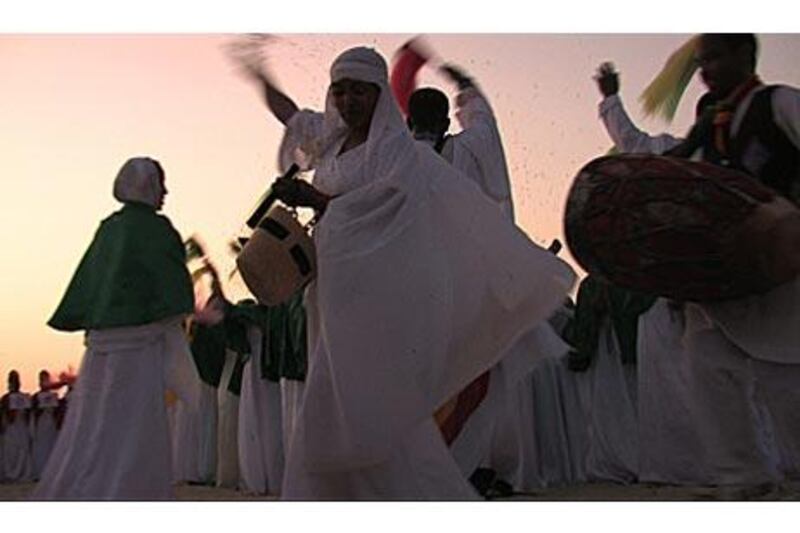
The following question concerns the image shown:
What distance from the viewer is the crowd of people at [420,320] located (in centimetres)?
643

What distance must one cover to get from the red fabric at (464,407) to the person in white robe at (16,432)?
25.5ft

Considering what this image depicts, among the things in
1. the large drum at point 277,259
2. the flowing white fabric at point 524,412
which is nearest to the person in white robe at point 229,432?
the flowing white fabric at point 524,412

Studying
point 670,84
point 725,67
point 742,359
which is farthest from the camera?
point 670,84

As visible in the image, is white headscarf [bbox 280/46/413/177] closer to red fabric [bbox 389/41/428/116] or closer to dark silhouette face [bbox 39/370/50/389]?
red fabric [bbox 389/41/428/116]

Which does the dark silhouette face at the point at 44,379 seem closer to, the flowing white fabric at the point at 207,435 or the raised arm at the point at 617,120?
the flowing white fabric at the point at 207,435

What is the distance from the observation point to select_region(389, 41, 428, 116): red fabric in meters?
9.04

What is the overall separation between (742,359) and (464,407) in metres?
1.54

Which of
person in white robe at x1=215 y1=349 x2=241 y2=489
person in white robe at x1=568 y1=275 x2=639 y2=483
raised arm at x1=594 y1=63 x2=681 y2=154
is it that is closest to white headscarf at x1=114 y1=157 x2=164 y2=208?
raised arm at x1=594 y1=63 x2=681 y2=154

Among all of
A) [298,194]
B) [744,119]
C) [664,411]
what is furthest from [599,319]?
[298,194]

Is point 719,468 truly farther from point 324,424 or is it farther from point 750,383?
point 324,424

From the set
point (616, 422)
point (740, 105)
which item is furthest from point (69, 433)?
point (616, 422)

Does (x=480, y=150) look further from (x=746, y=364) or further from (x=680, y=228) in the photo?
(x=746, y=364)

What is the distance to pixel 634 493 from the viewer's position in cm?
912

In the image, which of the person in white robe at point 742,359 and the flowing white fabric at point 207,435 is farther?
the flowing white fabric at point 207,435
